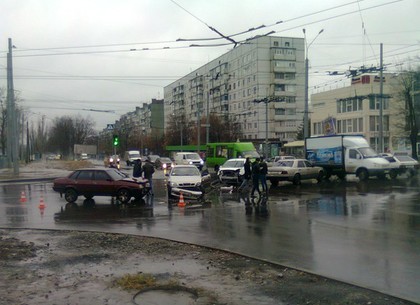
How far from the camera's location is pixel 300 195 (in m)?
19.8

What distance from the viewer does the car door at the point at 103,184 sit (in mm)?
17594

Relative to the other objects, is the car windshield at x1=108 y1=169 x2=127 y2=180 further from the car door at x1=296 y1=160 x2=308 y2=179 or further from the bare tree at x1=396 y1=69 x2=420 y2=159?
the bare tree at x1=396 y1=69 x2=420 y2=159

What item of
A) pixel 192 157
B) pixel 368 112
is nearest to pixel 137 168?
pixel 192 157

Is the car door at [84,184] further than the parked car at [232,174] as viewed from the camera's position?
No

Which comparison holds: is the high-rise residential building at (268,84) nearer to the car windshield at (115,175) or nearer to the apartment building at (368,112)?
the apartment building at (368,112)

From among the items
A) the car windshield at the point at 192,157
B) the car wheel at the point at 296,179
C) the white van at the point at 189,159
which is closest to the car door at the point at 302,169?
the car wheel at the point at 296,179

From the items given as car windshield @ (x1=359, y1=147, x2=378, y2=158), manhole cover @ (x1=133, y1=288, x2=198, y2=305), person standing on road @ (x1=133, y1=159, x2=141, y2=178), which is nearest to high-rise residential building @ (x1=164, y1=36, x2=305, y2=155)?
car windshield @ (x1=359, y1=147, x2=378, y2=158)

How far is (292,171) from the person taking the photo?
2514 cm

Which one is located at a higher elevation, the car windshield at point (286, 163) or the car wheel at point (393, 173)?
the car windshield at point (286, 163)

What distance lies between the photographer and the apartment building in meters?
51.5

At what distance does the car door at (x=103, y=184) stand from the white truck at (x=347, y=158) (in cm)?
1557

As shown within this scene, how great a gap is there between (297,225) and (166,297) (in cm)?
643

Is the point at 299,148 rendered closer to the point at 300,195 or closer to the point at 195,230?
the point at 300,195

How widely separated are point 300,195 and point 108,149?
101 meters
